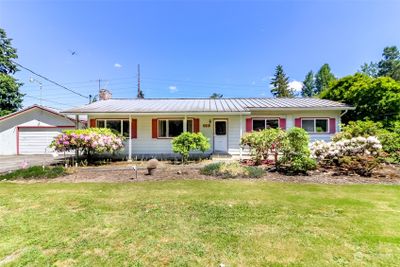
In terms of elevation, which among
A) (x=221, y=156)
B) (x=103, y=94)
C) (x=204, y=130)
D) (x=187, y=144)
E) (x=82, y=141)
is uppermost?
(x=103, y=94)

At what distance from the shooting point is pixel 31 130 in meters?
16.2

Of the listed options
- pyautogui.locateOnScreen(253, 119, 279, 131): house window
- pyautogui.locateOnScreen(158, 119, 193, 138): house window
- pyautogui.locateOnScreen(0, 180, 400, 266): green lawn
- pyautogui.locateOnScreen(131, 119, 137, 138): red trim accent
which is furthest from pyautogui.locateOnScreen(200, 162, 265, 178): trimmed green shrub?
pyautogui.locateOnScreen(131, 119, 137, 138): red trim accent

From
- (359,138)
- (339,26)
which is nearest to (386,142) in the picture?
(359,138)

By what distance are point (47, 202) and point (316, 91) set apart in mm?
57949

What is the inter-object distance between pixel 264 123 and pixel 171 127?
19.4 feet

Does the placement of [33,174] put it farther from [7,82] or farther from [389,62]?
[389,62]

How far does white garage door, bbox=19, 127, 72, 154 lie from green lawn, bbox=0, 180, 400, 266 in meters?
12.3

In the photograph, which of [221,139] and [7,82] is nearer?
[221,139]

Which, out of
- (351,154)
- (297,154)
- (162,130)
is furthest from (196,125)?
(351,154)

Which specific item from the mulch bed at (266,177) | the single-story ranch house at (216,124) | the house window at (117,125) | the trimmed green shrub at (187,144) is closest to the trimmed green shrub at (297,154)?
the mulch bed at (266,177)

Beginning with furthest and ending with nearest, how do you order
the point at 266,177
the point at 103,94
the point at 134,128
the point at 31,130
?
the point at 103,94 → the point at 31,130 → the point at 134,128 → the point at 266,177

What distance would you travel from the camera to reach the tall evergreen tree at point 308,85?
52594 millimetres

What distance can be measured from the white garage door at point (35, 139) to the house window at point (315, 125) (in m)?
18.0

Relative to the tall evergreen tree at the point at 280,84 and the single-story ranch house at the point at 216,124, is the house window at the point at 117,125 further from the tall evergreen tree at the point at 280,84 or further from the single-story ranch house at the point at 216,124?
the tall evergreen tree at the point at 280,84
